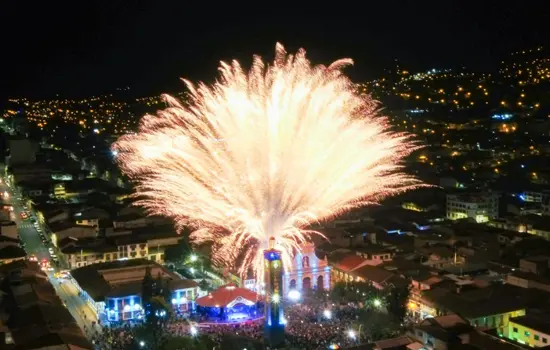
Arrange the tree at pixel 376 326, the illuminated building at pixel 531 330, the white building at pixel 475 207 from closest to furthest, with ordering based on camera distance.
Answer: the illuminated building at pixel 531 330
the tree at pixel 376 326
the white building at pixel 475 207

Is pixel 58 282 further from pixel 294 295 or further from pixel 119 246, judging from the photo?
pixel 294 295

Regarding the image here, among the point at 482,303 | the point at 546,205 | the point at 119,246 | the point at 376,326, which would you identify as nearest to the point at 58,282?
the point at 119,246

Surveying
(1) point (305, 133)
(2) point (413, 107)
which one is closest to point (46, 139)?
(2) point (413, 107)

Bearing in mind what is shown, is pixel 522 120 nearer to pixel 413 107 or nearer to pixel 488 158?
pixel 488 158

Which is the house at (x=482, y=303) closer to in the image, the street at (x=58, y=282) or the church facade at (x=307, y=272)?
the church facade at (x=307, y=272)

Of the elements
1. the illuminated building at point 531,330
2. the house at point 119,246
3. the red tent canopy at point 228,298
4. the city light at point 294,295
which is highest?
the house at point 119,246

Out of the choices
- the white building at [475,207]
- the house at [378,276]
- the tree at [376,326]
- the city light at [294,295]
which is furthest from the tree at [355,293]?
the white building at [475,207]
